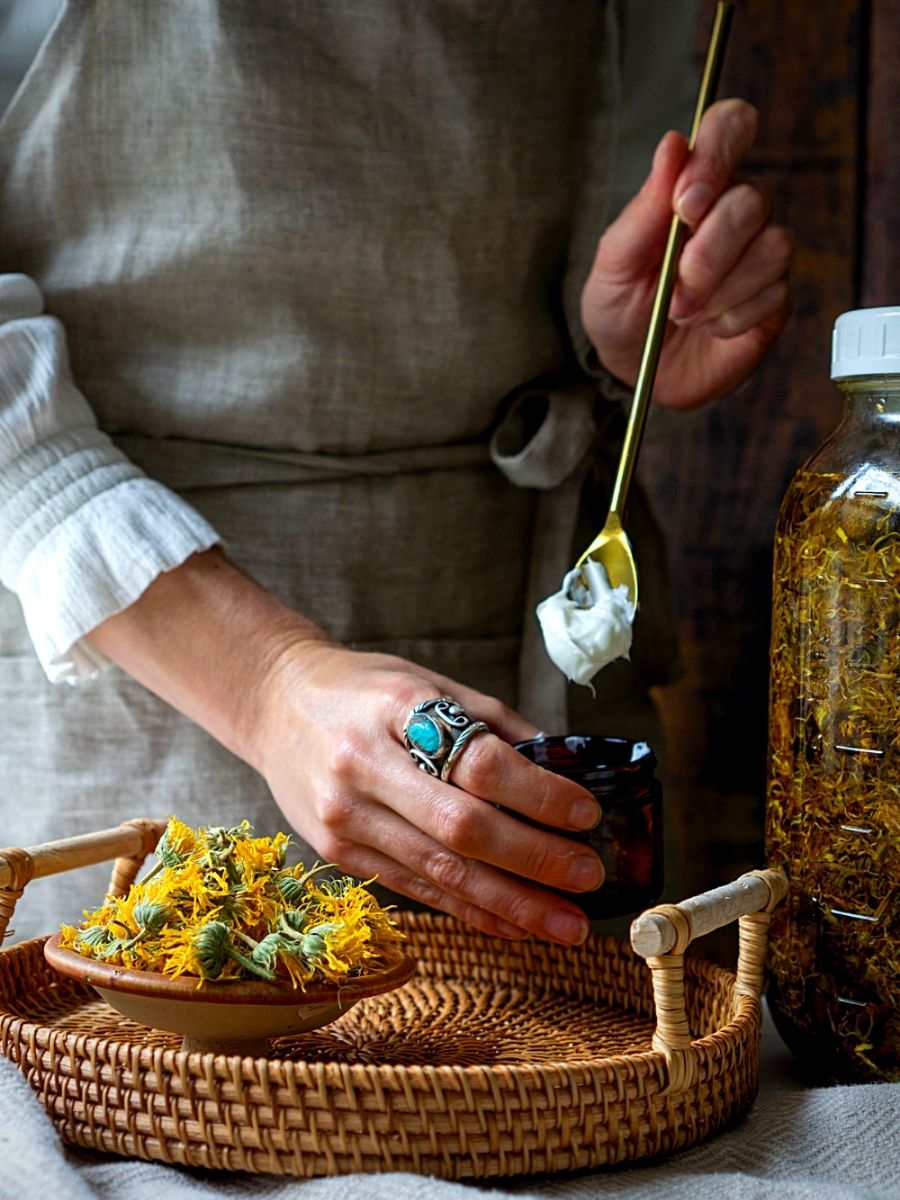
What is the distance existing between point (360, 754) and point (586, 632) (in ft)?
0.46

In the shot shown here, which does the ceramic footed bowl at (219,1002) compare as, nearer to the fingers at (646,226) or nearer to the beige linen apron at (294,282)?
the beige linen apron at (294,282)

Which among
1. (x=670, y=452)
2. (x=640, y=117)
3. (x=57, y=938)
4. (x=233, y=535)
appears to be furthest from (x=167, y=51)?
(x=670, y=452)

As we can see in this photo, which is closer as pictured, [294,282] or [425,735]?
[425,735]

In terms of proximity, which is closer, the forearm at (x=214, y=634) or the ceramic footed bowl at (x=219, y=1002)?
the ceramic footed bowl at (x=219, y=1002)

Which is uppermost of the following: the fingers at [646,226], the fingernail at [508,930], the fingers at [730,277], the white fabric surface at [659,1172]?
the fingers at [646,226]

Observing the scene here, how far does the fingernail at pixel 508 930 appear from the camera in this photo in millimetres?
745

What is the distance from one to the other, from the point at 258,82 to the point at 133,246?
0.14 meters

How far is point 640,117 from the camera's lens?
122 cm

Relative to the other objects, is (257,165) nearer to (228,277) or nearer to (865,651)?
(228,277)

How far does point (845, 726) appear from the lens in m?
0.69

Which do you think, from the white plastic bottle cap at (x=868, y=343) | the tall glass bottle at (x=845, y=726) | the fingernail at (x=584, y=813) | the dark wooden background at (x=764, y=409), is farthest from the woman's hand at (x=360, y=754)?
the dark wooden background at (x=764, y=409)

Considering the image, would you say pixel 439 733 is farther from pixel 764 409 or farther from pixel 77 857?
pixel 764 409

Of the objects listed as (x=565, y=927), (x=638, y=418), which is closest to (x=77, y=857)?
(x=565, y=927)

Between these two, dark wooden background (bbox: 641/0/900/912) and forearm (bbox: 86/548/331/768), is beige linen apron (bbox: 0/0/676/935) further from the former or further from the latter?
dark wooden background (bbox: 641/0/900/912)
